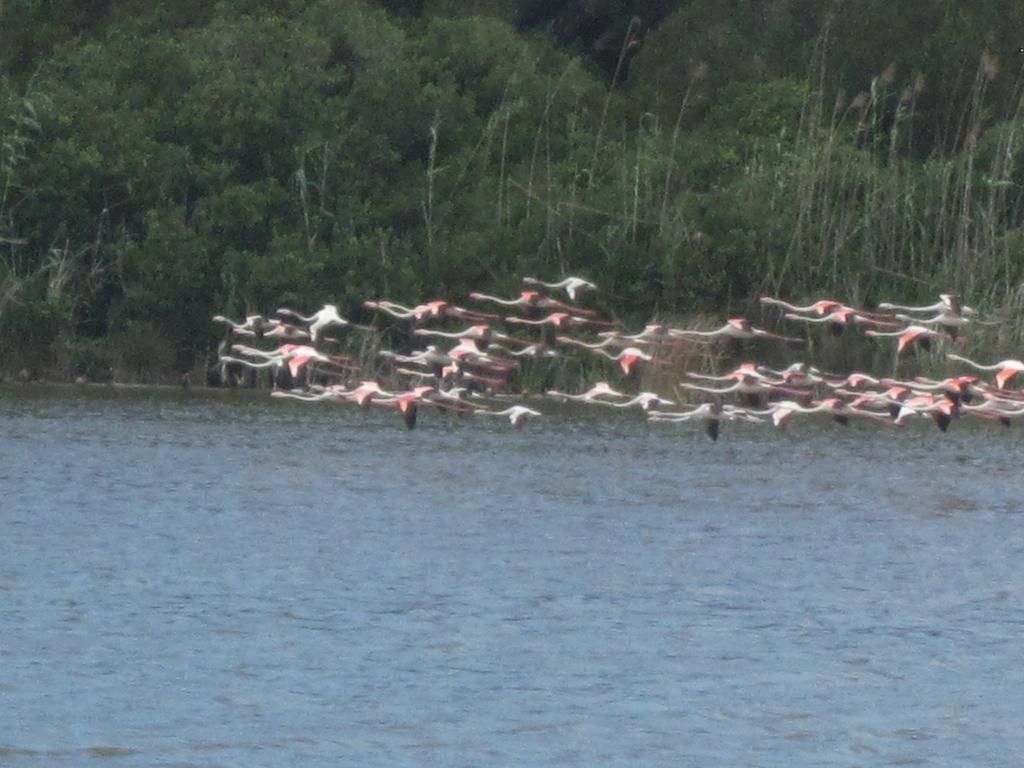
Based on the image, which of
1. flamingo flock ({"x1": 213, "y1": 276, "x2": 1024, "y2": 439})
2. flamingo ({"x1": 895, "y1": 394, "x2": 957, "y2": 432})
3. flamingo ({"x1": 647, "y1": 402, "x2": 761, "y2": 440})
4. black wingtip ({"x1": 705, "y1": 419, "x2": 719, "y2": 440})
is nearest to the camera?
flamingo ({"x1": 895, "y1": 394, "x2": 957, "y2": 432})

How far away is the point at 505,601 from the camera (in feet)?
68.2

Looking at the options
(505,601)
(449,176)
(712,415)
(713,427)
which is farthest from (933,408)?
(449,176)

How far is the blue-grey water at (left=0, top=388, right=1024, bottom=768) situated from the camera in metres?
15.8

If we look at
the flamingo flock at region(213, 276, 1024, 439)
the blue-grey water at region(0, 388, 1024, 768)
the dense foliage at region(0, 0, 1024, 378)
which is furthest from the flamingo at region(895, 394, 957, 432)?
the dense foliage at region(0, 0, 1024, 378)

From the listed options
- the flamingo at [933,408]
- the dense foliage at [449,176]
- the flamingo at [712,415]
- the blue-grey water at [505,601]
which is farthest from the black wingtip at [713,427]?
the dense foliage at [449,176]

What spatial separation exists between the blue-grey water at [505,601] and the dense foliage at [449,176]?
8608 millimetres

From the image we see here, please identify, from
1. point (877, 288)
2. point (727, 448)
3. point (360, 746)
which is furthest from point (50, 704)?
point (877, 288)

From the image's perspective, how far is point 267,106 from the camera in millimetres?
45469

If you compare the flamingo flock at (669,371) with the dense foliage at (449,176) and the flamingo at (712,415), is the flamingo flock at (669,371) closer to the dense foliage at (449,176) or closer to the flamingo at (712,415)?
the flamingo at (712,415)

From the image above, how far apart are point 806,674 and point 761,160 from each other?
92.6 feet

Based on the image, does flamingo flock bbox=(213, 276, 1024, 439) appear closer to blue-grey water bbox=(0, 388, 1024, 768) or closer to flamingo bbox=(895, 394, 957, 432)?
flamingo bbox=(895, 394, 957, 432)

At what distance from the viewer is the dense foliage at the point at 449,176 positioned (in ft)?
143

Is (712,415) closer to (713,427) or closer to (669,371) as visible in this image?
(713,427)

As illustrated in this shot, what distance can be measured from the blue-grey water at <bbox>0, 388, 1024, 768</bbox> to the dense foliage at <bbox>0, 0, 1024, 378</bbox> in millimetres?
8608
